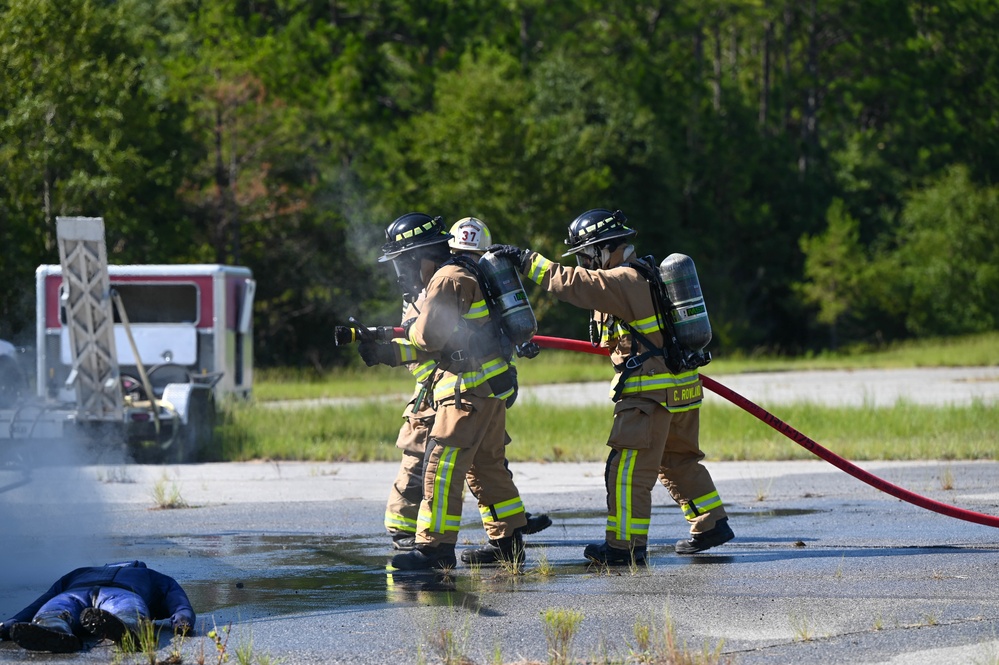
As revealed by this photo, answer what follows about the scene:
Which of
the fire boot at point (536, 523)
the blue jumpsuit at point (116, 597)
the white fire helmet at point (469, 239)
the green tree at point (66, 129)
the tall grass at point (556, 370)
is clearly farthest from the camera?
the green tree at point (66, 129)

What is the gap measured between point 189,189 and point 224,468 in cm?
2122

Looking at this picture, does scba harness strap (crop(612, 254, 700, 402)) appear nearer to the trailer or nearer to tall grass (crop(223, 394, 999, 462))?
tall grass (crop(223, 394, 999, 462))

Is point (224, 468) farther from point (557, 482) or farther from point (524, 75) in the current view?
point (524, 75)

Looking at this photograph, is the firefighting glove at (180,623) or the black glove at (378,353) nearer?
the firefighting glove at (180,623)

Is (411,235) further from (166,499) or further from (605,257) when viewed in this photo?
(166,499)

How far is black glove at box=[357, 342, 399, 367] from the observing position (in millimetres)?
7316

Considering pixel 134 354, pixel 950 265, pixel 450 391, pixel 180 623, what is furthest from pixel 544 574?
pixel 950 265

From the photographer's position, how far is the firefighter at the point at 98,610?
5.12m

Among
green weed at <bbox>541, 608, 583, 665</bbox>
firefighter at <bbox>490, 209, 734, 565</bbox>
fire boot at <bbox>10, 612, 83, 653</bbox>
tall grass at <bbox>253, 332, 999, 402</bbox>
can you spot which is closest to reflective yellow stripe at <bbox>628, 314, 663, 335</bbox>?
firefighter at <bbox>490, 209, 734, 565</bbox>

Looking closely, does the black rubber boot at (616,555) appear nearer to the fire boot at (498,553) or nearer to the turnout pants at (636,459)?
the turnout pants at (636,459)

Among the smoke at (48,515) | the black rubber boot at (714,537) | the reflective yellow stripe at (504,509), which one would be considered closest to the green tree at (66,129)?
the smoke at (48,515)

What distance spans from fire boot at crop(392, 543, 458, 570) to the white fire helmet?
1.52m

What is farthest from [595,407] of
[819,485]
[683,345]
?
[683,345]

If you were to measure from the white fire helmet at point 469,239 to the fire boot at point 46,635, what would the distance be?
9.61ft
